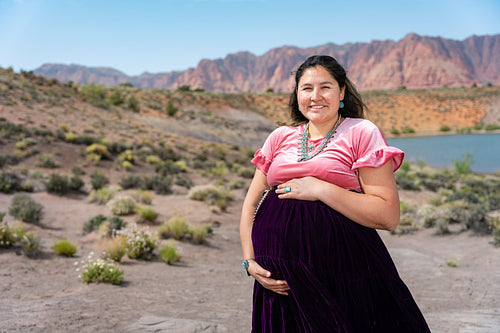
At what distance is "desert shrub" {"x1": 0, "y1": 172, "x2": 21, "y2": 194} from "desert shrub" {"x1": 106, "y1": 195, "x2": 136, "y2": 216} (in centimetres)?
409

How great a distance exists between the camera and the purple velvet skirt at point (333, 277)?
186cm

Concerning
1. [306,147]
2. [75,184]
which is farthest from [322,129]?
[75,184]

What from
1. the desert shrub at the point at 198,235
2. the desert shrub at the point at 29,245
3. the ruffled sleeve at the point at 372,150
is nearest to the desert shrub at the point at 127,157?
the desert shrub at the point at 198,235

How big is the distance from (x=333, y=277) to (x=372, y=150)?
0.63m

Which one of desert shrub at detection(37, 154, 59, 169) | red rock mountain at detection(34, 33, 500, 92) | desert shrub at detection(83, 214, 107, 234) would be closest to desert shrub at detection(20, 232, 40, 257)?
desert shrub at detection(83, 214, 107, 234)

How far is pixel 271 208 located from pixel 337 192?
15.1 inches

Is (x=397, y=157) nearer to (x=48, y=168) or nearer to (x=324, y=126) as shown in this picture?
(x=324, y=126)

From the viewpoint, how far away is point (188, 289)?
6.41 m

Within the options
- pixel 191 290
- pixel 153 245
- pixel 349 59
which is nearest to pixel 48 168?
pixel 153 245

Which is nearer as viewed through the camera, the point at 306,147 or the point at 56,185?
the point at 306,147

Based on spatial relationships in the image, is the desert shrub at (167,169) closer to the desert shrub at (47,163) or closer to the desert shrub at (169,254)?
the desert shrub at (47,163)

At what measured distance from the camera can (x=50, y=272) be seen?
273 inches

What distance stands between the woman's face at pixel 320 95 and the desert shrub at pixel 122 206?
10.4 metres

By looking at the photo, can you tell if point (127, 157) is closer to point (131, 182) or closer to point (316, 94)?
point (131, 182)
